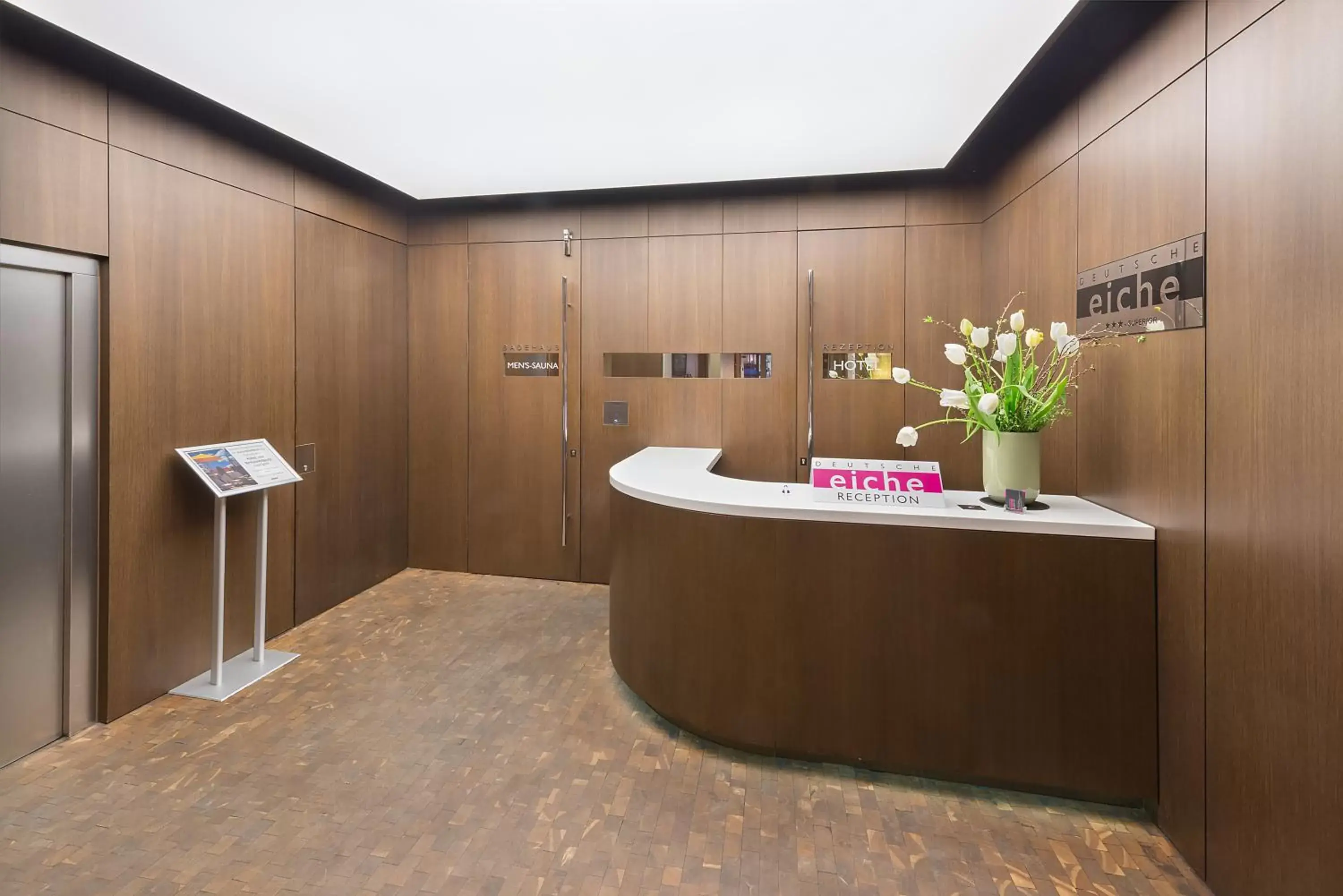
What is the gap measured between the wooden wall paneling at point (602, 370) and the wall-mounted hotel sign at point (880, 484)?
231 cm

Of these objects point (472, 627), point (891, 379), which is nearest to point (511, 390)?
point (472, 627)

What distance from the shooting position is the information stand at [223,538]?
306 cm

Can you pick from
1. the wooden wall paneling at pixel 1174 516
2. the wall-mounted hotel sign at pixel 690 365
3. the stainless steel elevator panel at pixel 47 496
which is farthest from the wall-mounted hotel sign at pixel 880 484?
the stainless steel elevator panel at pixel 47 496

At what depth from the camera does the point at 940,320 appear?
422 centimetres

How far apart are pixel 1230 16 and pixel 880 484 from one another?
180 centimetres

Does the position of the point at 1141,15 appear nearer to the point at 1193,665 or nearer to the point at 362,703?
the point at 1193,665

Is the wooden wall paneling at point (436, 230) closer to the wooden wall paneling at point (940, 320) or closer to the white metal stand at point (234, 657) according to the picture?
the white metal stand at point (234, 657)

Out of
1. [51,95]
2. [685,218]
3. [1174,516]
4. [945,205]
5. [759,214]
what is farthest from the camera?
[685,218]

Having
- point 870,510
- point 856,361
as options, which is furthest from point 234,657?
point 856,361

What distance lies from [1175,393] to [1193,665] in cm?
90

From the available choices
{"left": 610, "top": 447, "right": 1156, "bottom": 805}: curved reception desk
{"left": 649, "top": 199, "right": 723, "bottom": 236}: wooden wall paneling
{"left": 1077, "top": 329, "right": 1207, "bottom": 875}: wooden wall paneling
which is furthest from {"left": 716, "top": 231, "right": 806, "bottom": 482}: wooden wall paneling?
{"left": 1077, "top": 329, "right": 1207, "bottom": 875}: wooden wall paneling

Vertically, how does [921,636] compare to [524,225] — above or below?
below

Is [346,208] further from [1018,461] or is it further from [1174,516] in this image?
[1174,516]

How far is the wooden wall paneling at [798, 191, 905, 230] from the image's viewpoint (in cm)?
427
